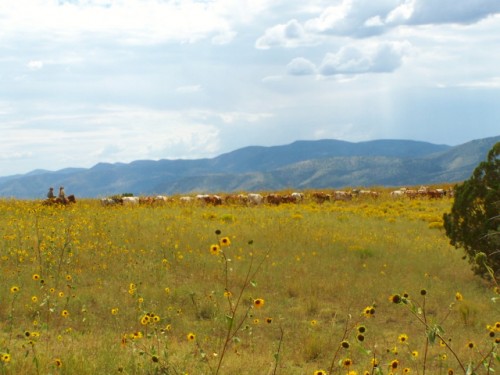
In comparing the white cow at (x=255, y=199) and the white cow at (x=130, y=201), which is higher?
the white cow at (x=130, y=201)

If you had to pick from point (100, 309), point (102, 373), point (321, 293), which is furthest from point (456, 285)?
point (102, 373)

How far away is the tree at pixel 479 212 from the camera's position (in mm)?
11609

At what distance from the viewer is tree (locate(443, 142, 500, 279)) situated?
1161 cm

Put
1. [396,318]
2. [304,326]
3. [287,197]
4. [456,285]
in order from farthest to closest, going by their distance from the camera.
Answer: [287,197] → [456,285] → [396,318] → [304,326]

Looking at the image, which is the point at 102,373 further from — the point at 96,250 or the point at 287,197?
the point at 287,197

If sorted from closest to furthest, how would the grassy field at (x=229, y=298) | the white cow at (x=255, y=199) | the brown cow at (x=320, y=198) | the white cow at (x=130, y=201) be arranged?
the grassy field at (x=229, y=298), the white cow at (x=130, y=201), the white cow at (x=255, y=199), the brown cow at (x=320, y=198)

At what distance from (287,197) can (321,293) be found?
708 inches


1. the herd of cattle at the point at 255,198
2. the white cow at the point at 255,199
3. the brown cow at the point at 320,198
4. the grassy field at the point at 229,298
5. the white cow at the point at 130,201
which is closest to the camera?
the grassy field at the point at 229,298

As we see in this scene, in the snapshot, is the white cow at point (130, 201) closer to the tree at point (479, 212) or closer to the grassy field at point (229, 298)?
the grassy field at point (229, 298)

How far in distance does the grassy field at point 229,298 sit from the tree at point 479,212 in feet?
2.83

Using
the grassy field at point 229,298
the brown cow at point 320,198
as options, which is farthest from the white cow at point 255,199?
the grassy field at point 229,298

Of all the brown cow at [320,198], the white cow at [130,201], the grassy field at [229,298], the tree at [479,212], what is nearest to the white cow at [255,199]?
the brown cow at [320,198]

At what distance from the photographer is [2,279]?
32.4 ft

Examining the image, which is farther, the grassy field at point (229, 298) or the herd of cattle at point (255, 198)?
the herd of cattle at point (255, 198)
